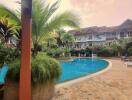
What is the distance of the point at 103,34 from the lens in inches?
1921

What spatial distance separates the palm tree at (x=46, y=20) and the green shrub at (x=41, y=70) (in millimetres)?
622

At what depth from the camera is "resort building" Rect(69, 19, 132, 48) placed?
45.0 metres

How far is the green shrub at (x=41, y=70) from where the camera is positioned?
16.9ft

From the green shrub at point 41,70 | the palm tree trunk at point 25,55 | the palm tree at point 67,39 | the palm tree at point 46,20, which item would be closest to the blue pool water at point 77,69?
the green shrub at point 41,70

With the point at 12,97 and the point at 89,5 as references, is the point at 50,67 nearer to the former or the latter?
the point at 12,97

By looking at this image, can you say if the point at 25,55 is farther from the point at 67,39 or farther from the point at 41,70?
the point at 67,39

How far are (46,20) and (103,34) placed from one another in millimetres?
44038

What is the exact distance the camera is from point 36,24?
574cm

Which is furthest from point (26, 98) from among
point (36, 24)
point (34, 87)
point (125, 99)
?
point (125, 99)

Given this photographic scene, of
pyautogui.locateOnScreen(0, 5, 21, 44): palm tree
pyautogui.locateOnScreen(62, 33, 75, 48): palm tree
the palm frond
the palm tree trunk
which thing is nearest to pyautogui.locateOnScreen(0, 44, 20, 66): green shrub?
pyautogui.locateOnScreen(0, 5, 21, 44): palm tree

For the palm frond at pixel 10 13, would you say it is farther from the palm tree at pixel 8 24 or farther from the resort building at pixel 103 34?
the resort building at pixel 103 34

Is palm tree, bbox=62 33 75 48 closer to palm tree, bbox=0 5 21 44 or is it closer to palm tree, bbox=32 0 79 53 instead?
palm tree, bbox=0 5 21 44

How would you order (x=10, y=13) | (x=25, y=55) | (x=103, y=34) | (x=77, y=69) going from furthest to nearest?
(x=103, y=34)
(x=77, y=69)
(x=10, y=13)
(x=25, y=55)

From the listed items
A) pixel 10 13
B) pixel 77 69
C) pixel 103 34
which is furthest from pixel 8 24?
pixel 103 34
